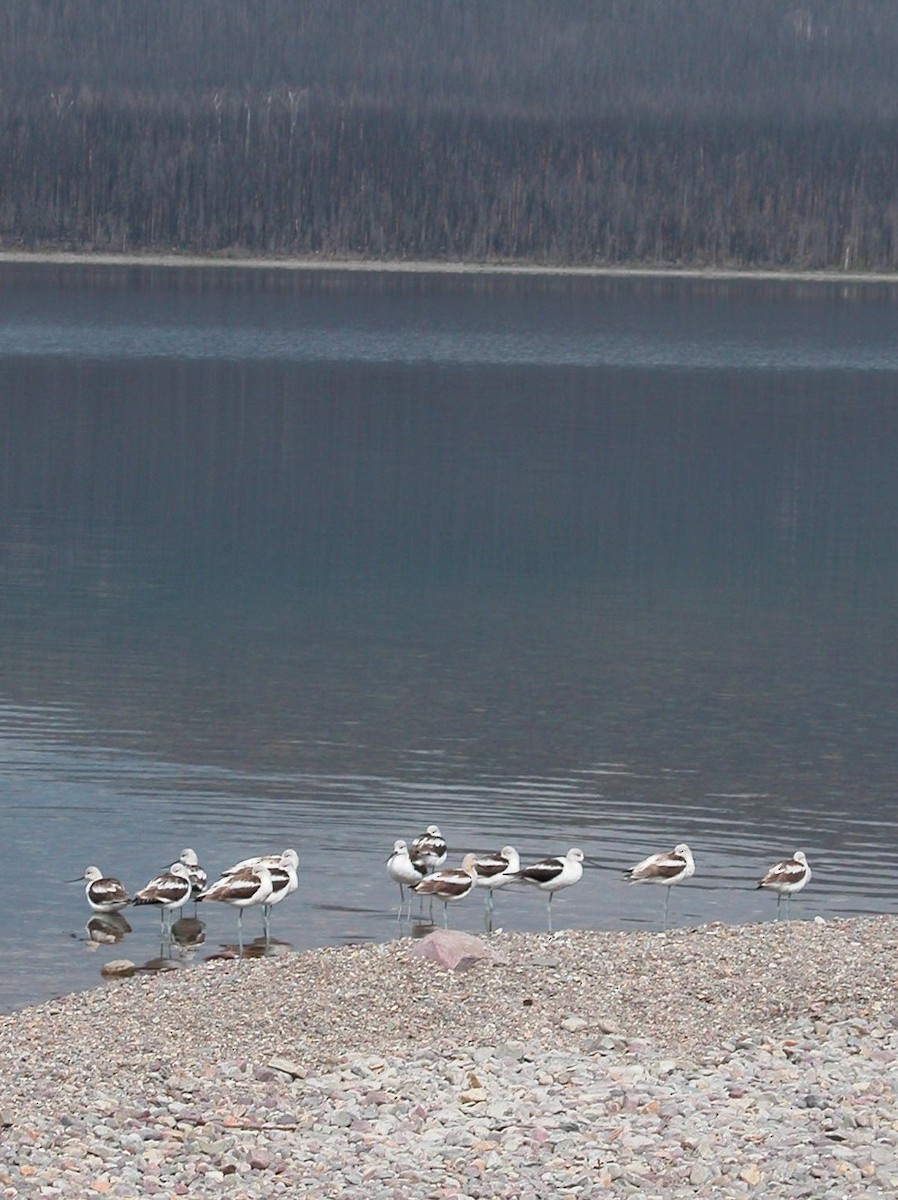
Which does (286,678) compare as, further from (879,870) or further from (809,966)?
(809,966)

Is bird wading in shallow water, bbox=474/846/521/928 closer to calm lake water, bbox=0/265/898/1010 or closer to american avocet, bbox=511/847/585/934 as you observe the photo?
american avocet, bbox=511/847/585/934

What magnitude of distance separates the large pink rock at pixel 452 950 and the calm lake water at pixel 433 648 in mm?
2414

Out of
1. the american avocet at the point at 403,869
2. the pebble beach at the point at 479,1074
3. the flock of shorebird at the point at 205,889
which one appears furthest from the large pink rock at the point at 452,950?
the american avocet at the point at 403,869

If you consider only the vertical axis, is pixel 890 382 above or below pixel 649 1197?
below

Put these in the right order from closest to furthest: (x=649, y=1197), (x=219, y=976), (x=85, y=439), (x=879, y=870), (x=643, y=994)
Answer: (x=649, y=1197) < (x=643, y=994) < (x=219, y=976) < (x=879, y=870) < (x=85, y=439)

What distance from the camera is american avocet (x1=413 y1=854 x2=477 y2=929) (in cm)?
1838

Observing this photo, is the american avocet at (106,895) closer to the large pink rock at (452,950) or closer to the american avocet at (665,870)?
the large pink rock at (452,950)

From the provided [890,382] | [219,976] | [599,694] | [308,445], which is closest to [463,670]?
[599,694]

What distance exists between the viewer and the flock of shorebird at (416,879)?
59.3ft

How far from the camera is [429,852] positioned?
63.0 ft

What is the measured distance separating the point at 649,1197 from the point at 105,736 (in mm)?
16160

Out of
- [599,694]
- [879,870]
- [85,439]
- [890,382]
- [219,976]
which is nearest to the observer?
[219,976]

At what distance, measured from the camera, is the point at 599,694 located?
96.6 feet

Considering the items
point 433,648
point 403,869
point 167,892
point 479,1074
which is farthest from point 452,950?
point 433,648
